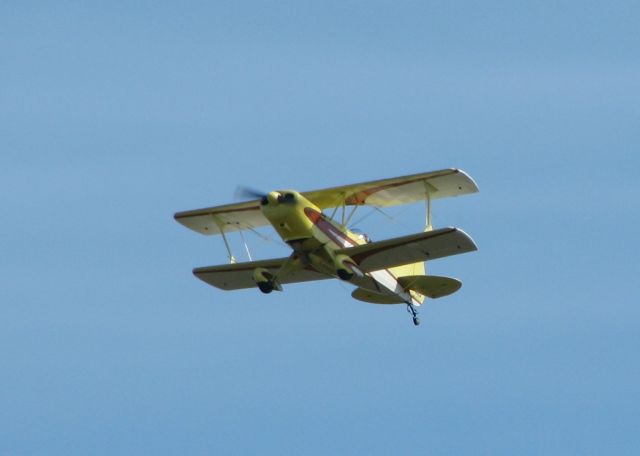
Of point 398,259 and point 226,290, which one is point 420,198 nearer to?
point 398,259

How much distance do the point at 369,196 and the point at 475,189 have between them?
7.47ft

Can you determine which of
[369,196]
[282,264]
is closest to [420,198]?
[369,196]

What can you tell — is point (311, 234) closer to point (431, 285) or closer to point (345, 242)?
point (345, 242)

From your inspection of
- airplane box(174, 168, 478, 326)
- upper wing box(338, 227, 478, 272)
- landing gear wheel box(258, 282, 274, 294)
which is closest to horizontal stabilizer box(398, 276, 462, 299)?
airplane box(174, 168, 478, 326)

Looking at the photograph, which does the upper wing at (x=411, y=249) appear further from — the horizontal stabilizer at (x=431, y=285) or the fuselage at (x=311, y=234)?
the horizontal stabilizer at (x=431, y=285)

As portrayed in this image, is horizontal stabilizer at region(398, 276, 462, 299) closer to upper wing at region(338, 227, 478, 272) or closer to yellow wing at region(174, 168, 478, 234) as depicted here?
yellow wing at region(174, 168, 478, 234)

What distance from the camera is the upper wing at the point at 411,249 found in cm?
3322

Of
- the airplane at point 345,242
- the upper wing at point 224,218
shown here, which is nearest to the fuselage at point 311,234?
the airplane at point 345,242

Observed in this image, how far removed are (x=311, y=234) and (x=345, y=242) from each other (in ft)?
3.09

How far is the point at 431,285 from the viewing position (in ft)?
119

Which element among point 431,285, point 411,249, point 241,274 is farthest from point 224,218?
point 411,249

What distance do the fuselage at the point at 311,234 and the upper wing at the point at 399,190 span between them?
0.61 m

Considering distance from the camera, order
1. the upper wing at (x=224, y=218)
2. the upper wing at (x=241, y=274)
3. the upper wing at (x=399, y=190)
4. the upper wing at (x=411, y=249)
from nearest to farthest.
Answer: the upper wing at (x=411, y=249) < the upper wing at (x=399, y=190) < the upper wing at (x=241, y=274) < the upper wing at (x=224, y=218)

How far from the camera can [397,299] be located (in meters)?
36.7
